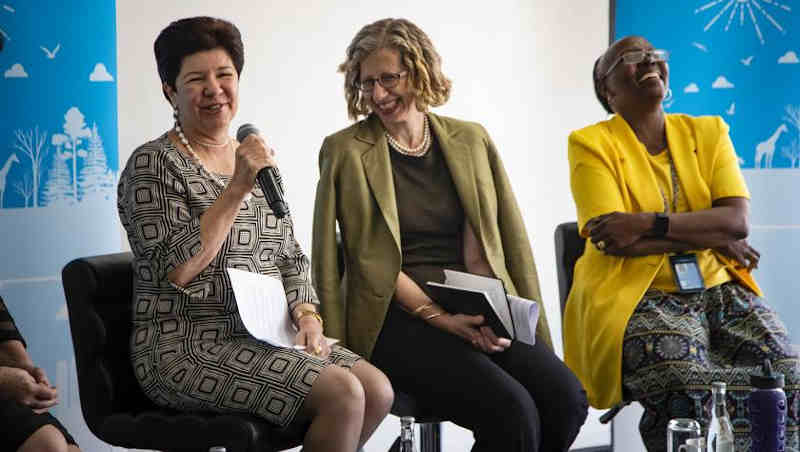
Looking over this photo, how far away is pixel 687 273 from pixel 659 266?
92 mm

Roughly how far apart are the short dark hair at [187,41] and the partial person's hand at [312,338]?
2.43 ft

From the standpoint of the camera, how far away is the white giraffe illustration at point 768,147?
159 inches

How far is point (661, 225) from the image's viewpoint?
10.3ft

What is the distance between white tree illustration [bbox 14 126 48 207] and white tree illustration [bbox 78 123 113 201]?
140 millimetres

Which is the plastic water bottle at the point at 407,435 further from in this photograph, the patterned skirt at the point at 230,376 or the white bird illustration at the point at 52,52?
the white bird illustration at the point at 52,52

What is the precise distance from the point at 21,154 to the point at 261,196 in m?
0.85

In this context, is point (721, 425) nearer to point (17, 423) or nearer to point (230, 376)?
point (230, 376)

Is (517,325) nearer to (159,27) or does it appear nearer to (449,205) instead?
(449,205)

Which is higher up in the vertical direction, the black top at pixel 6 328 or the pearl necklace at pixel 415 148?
the pearl necklace at pixel 415 148

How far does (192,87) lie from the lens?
268cm

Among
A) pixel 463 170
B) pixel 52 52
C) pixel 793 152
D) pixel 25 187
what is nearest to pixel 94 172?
pixel 25 187

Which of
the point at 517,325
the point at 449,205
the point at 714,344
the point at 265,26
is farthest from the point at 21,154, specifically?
the point at 714,344

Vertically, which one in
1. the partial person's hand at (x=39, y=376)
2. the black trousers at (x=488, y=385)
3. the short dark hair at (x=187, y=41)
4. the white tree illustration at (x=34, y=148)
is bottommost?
the black trousers at (x=488, y=385)

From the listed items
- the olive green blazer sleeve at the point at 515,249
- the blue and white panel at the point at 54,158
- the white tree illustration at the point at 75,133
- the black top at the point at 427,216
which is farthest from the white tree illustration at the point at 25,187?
the olive green blazer sleeve at the point at 515,249
